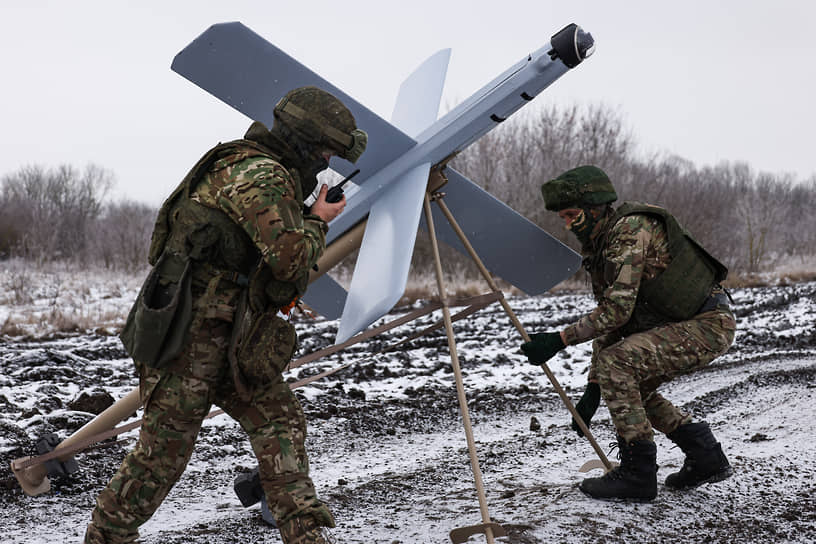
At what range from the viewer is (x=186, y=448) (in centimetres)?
260

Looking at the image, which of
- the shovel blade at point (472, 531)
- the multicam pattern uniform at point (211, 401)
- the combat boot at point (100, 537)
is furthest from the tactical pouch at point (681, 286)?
the combat boot at point (100, 537)

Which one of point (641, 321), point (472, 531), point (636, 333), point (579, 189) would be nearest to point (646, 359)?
point (636, 333)

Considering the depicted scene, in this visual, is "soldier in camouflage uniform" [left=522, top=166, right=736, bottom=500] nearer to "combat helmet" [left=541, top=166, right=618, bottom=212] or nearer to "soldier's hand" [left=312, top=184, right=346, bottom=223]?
"combat helmet" [left=541, top=166, right=618, bottom=212]

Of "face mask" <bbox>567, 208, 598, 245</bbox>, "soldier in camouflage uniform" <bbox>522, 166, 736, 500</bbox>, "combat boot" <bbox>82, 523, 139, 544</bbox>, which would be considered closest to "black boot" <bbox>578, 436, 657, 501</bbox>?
"soldier in camouflage uniform" <bbox>522, 166, 736, 500</bbox>

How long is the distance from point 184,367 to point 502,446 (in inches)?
139

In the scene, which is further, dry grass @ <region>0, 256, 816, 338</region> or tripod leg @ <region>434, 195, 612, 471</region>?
dry grass @ <region>0, 256, 816, 338</region>

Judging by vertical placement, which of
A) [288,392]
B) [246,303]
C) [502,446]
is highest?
[246,303]

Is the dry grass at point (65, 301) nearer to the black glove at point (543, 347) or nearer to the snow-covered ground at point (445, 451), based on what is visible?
the snow-covered ground at point (445, 451)

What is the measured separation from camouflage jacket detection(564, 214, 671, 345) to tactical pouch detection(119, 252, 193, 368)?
224 cm

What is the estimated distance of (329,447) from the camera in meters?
5.42

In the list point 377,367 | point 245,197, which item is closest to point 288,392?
point 245,197

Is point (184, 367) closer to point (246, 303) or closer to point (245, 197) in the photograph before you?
point (246, 303)

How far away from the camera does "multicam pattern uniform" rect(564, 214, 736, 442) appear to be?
146 inches

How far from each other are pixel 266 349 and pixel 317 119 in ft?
3.28
